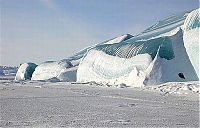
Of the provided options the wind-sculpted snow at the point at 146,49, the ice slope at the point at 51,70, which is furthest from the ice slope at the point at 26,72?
the wind-sculpted snow at the point at 146,49

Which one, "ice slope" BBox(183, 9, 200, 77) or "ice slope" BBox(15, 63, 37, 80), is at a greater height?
"ice slope" BBox(183, 9, 200, 77)

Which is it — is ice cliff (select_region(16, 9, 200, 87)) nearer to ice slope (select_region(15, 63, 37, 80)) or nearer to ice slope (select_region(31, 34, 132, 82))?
ice slope (select_region(31, 34, 132, 82))

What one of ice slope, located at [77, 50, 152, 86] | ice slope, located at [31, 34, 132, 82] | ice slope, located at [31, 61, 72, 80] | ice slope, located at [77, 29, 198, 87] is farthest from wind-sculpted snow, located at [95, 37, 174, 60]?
ice slope, located at [31, 61, 72, 80]

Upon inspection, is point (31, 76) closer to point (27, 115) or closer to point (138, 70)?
point (138, 70)

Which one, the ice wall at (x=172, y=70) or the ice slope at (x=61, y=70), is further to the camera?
the ice slope at (x=61, y=70)

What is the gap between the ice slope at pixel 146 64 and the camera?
1417 inches

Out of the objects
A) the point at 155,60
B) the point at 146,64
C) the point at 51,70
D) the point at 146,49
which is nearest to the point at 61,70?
the point at 51,70

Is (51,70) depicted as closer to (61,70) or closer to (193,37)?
(61,70)

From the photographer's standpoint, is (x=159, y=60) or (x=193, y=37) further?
(x=159, y=60)

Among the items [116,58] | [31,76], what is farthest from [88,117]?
[31,76]

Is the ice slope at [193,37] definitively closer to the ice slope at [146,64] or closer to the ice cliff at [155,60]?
the ice cliff at [155,60]

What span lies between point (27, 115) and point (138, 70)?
26453mm

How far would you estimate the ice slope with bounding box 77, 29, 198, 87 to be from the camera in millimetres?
36000

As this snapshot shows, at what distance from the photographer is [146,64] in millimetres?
37500
